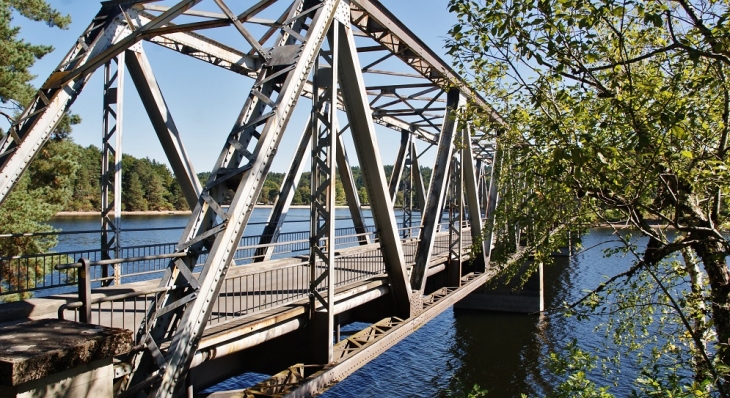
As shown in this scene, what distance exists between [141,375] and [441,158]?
8549 millimetres

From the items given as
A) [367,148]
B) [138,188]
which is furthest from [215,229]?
[138,188]

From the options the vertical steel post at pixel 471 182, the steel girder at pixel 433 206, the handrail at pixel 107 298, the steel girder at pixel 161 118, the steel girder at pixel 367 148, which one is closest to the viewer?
the handrail at pixel 107 298

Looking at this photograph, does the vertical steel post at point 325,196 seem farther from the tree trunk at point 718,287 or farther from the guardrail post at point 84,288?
the tree trunk at point 718,287

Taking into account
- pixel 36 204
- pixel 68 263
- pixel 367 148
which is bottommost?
pixel 68 263

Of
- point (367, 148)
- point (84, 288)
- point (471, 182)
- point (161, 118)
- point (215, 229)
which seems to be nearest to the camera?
point (84, 288)

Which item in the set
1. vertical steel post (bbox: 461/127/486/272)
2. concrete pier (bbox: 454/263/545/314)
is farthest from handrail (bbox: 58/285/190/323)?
concrete pier (bbox: 454/263/545/314)

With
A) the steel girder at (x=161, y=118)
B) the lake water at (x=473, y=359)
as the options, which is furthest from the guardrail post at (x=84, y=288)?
the lake water at (x=473, y=359)

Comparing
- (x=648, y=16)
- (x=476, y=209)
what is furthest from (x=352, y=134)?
(x=476, y=209)

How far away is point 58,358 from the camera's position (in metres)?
2.63

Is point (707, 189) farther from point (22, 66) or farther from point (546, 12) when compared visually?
point (22, 66)

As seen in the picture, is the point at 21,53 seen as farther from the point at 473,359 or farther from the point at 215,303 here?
the point at 473,359

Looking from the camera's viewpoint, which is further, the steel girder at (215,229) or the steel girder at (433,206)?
the steel girder at (433,206)

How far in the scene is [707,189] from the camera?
5.53 m

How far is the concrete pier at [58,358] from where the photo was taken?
8.21 feet
